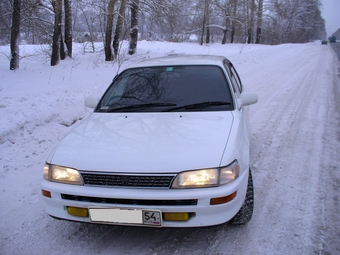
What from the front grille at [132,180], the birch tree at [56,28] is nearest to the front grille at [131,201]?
the front grille at [132,180]

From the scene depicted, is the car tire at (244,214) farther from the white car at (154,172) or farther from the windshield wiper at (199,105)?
the windshield wiper at (199,105)

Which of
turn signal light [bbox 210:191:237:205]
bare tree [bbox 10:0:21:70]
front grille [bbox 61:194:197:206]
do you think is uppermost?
bare tree [bbox 10:0:21:70]

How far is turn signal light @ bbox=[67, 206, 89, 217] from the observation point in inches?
89.0

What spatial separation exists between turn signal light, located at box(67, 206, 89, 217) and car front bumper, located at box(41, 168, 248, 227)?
3 centimetres

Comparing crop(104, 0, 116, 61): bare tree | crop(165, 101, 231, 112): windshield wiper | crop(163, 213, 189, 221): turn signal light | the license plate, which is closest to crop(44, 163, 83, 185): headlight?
the license plate

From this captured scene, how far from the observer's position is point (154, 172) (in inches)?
83.3

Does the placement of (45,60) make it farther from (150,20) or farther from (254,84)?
(254,84)

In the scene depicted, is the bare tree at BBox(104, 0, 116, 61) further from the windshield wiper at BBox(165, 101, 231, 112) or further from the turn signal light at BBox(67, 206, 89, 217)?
the turn signal light at BBox(67, 206, 89, 217)

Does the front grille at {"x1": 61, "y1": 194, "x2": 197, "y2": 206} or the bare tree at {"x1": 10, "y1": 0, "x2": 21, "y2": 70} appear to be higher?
the bare tree at {"x1": 10, "y1": 0, "x2": 21, "y2": 70}

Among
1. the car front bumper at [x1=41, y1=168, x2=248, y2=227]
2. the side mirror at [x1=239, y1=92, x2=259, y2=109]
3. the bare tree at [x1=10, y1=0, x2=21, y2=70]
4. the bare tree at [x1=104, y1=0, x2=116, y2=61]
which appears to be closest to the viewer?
the car front bumper at [x1=41, y1=168, x2=248, y2=227]

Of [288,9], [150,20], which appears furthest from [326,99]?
[288,9]

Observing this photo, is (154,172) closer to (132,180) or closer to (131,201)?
(132,180)

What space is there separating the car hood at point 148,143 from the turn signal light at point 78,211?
330mm

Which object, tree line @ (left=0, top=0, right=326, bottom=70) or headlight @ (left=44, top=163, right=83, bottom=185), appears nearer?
headlight @ (left=44, top=163, right=83, bottom=185)
